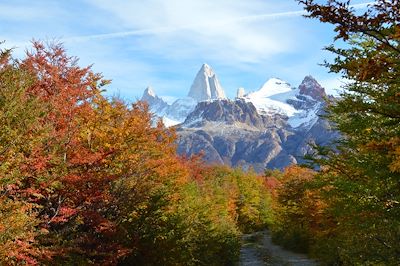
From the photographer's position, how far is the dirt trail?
36.2 m

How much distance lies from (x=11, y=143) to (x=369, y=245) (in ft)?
36.9

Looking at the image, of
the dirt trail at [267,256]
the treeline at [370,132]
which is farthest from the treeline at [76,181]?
the dirt trail at [267,256]

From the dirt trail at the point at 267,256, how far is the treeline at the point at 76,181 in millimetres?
16300

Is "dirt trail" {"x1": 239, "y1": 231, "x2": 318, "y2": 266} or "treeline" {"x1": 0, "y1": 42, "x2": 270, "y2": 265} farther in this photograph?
"dirt trail" {"x1": 239, "y1": 231, "x2": 318, "y2": 266}

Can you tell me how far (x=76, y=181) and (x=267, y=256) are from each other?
102ft

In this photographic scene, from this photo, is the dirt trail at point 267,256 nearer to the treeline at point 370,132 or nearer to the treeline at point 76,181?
the treeline at point 76,181

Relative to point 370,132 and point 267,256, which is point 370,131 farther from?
point 267,256

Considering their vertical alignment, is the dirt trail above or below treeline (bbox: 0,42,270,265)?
below

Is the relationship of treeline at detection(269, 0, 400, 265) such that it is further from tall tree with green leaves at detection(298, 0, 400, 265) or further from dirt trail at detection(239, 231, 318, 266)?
dirt trail at detection(239, 231, 318, 266)

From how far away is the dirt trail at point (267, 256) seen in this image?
1423 inches

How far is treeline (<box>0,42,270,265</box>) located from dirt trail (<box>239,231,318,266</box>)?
1630cm

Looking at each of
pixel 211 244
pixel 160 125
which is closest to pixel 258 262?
pixel 211 244

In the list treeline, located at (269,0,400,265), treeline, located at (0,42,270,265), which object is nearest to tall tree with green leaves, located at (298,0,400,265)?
treeline, located at (269,0,400,265)

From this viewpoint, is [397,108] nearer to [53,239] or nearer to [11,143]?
[11,143]
